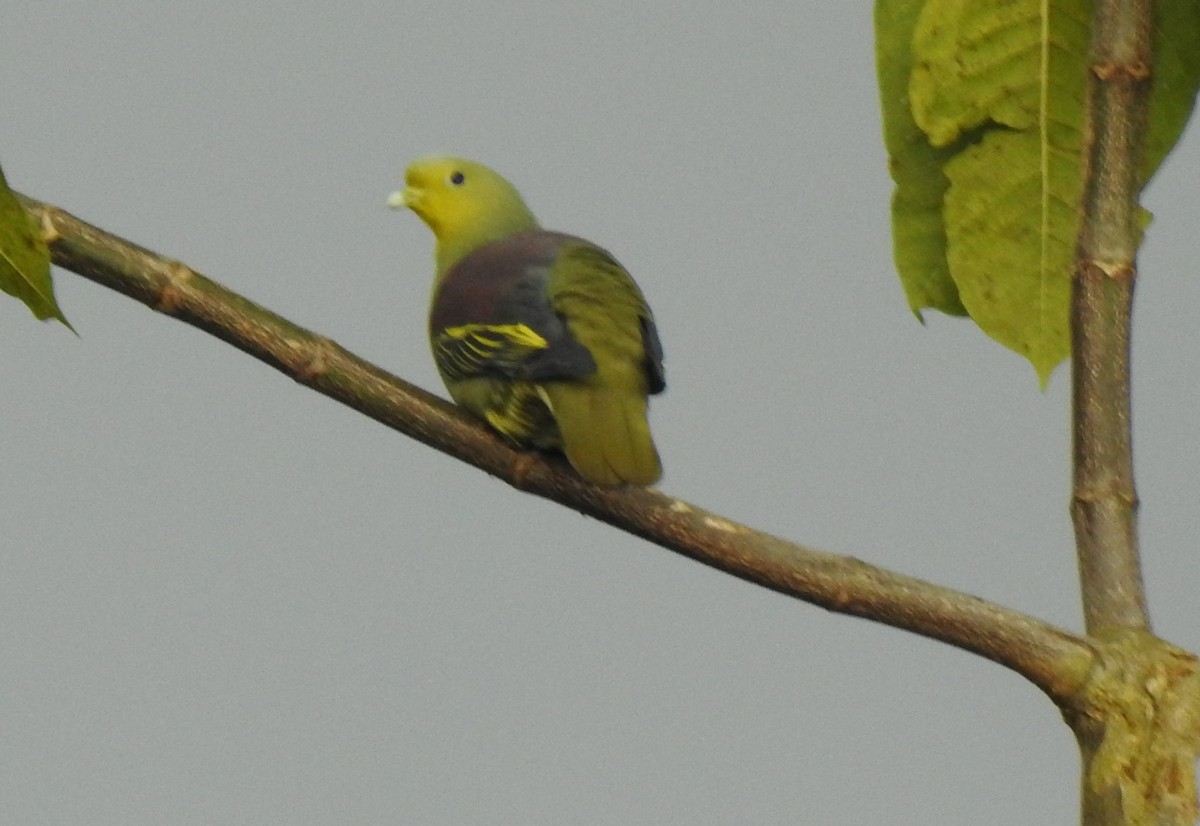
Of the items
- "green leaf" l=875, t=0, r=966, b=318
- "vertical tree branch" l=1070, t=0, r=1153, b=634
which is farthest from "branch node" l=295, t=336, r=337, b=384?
"vertical tree branch" l=1070, t=0, r=1153, b=634

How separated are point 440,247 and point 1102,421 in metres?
1.59

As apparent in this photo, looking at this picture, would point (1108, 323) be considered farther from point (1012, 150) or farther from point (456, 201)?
point (456, 201)

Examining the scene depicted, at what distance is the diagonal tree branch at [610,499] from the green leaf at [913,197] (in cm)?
29

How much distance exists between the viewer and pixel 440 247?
8.79 feet

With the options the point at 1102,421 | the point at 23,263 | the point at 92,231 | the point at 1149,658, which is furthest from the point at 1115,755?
the point at 92,231

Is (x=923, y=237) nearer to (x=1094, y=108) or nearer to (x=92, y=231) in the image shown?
(x=1094, y=108)

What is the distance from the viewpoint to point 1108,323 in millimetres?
1216

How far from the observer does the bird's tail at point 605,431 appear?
171 centimetres

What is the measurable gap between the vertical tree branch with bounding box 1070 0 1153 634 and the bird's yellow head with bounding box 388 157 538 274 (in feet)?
4.85

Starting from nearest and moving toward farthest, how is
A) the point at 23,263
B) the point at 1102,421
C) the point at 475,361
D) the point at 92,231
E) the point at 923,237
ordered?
1. the point at 23,263
2. the point at 1102,421
3. the point at 92,231
4. the point at 923,237
5. the point at 475,361

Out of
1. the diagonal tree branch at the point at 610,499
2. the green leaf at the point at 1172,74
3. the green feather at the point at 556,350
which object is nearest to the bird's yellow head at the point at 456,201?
the green feather at the point at 556,350

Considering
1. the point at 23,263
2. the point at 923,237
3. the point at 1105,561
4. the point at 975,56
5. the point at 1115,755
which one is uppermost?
the point at 975,56

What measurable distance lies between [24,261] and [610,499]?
61 cm

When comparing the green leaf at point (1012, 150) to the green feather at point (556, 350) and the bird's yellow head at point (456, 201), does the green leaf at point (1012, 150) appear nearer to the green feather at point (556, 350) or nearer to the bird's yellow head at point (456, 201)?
the green feather at point (556, 350)
